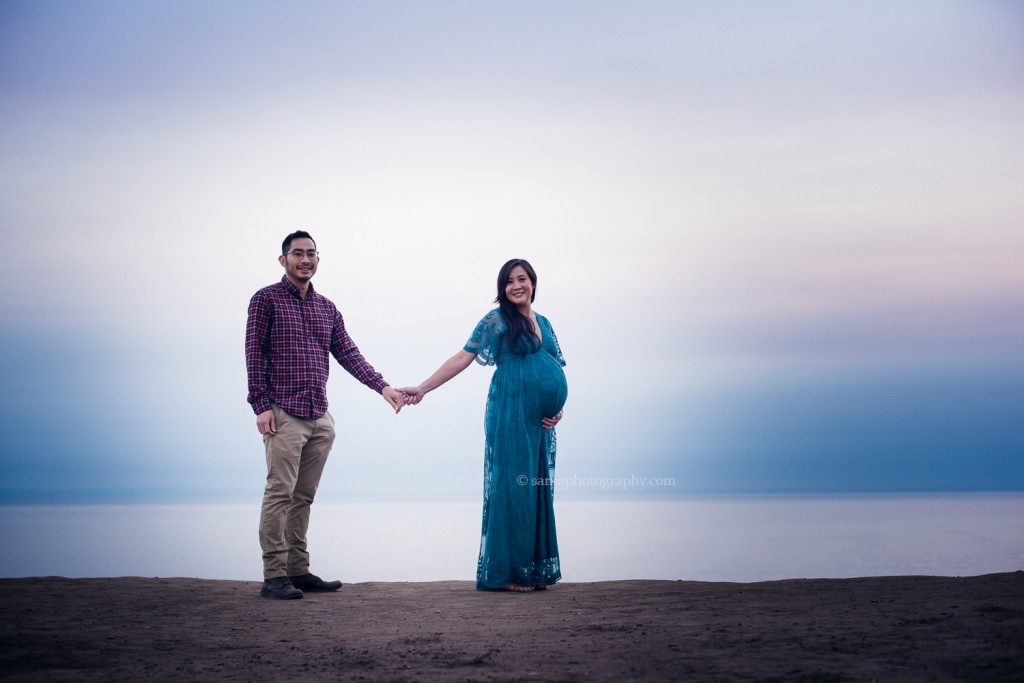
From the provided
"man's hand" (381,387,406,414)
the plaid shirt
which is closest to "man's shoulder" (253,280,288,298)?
the plaid shirt

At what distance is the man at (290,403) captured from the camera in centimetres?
435

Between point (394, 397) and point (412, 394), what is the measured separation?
0.11 meters

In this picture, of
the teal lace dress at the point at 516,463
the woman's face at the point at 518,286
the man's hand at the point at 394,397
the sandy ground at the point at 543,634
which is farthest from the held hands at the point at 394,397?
Result: the sandy ground at the point at 543,634

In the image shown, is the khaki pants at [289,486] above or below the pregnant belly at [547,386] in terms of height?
below

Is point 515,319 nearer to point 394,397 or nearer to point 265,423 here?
point 394,397

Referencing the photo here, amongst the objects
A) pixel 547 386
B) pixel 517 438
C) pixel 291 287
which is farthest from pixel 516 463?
pixel 291 287

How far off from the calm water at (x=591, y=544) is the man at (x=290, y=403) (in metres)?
1.30

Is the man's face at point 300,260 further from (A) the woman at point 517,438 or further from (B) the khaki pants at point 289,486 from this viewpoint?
(A) the woman at point 517,438

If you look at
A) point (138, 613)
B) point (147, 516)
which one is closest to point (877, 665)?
point (138, 613)

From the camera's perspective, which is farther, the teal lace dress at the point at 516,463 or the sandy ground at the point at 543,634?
the teal lace dress at the point at 516,463

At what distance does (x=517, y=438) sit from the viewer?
462cm

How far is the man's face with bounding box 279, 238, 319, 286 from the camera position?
4538 millimetres

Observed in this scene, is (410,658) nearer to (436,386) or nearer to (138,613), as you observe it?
(138,613)

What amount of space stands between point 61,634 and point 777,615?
2.64 meters
